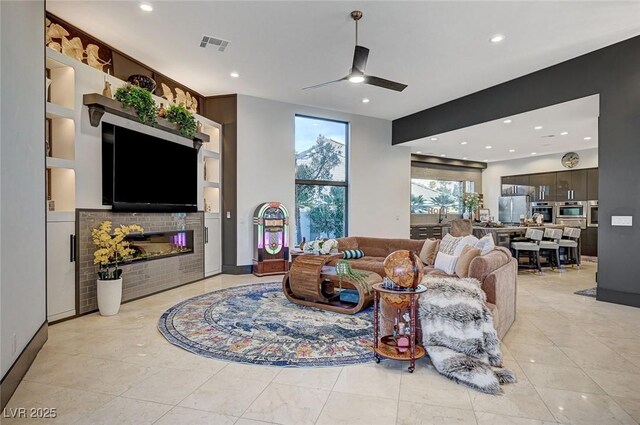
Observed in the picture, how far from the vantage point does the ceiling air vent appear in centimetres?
465

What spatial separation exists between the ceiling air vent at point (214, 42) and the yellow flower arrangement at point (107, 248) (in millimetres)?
2707

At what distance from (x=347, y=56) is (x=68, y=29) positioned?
3664mm

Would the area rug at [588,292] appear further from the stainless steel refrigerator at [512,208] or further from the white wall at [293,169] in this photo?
the stainless steel refrigerator at [512,208]

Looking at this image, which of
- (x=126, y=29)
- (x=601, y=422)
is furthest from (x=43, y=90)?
(x=601, y=422)

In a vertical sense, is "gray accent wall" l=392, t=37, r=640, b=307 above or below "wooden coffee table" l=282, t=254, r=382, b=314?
above

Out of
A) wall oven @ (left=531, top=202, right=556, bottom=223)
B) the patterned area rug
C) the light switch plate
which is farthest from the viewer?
wall oven @ (left=531, top=202, right=556, bottom=223)

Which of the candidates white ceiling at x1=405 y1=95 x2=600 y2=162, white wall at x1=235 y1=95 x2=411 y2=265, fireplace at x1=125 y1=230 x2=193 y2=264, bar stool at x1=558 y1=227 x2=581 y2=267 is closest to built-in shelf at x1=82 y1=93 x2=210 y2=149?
fireplace at x1=125 y1=230 x2=193 y2=264

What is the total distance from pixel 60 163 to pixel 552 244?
28.7ft

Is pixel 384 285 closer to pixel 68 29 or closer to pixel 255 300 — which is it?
pixel 255 300

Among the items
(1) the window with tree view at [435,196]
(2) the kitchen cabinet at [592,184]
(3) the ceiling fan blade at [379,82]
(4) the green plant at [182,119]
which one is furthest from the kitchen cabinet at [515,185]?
(4) the green plant at [182,119]

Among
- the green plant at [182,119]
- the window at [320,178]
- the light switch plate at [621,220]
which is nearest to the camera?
the light switch plate at [621,220]

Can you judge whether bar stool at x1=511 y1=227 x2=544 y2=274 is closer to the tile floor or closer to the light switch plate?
the light switch plate

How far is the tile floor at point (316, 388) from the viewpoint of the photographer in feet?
7.03

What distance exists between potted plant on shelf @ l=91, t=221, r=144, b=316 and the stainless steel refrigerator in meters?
11.1
